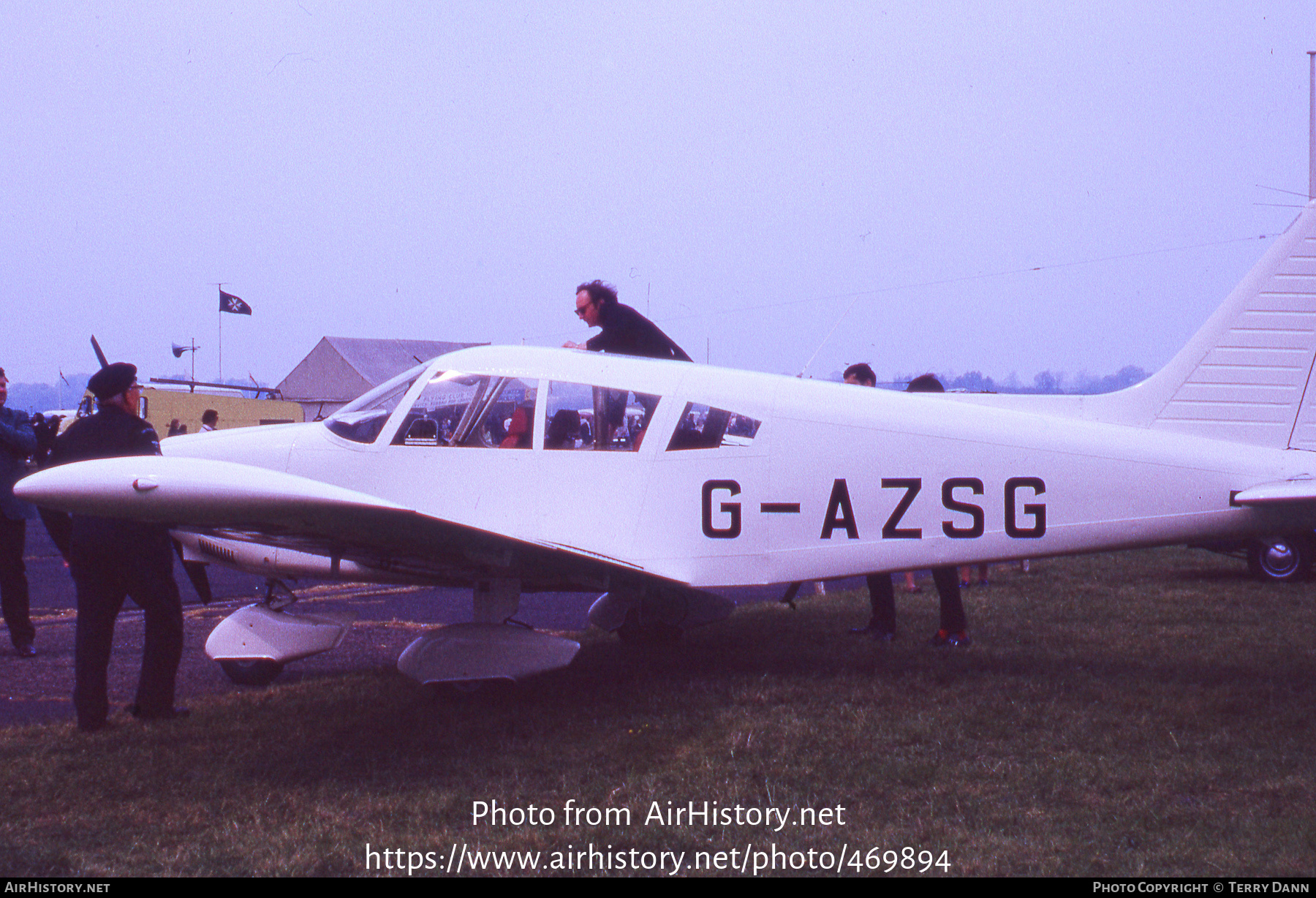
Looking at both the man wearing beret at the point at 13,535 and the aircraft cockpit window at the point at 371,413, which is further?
the man wearing beret at the point at 13,535

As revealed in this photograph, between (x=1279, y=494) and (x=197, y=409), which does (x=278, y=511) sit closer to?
(x=1279, y=494)

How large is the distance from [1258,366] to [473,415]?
444 cm

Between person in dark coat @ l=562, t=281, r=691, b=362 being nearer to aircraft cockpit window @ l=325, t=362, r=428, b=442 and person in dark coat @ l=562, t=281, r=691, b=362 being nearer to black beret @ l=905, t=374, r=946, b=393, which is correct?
aircraft cockpit window @ l=325, t=362, r=428, b=442

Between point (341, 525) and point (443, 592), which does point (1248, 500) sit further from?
point (443, 592)

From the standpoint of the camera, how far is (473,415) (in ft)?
19.0

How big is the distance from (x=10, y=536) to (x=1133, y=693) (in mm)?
7550

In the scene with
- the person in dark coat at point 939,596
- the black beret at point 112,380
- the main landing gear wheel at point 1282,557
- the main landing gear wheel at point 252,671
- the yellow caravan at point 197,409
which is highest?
the black beret at point 112,380

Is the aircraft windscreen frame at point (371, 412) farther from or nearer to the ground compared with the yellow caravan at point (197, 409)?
farther from the ground

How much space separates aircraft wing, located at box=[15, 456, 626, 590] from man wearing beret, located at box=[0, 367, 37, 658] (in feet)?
9.19

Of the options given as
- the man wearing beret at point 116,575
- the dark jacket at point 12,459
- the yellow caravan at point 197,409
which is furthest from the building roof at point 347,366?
the man wearing beret at point 116,575

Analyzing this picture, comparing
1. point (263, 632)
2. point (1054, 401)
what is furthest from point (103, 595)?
point (1054, 401)

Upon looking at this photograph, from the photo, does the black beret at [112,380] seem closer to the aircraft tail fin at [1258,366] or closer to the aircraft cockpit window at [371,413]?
the aircraft cockpit window at [371,413]

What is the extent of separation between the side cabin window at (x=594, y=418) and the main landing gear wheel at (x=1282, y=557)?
26.8 ft

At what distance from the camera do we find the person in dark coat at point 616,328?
6621mm
